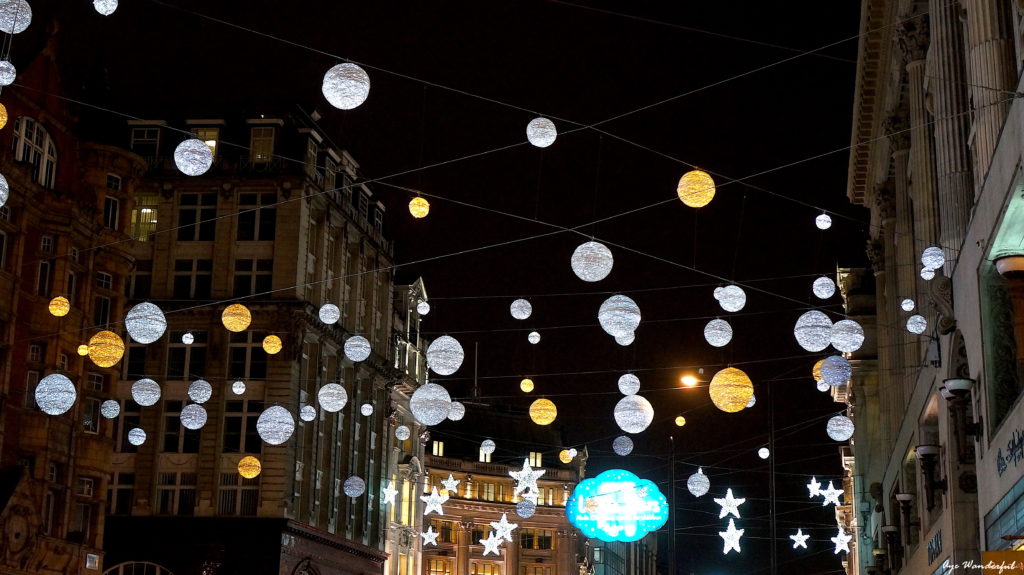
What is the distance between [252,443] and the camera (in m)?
47.7

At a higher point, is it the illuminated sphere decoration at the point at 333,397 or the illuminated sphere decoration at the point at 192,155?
the illuminated sphere decoration at the point at 192,155

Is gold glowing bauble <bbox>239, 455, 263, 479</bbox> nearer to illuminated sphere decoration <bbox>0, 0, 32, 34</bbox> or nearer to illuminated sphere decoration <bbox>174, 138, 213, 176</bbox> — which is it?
illuminated sphere decoration <bbox>174, 138, 213, 176</bbox>

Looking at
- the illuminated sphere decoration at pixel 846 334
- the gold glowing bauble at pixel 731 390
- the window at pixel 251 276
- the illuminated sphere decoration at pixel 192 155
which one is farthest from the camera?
the window at pixel 251 276

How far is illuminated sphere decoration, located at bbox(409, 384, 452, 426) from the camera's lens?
24375 millimetres

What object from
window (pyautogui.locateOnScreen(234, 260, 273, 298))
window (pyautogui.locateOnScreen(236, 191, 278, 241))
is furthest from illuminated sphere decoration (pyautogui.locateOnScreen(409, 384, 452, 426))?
window (pyautogui.locateOnScreen(236, 191, 278, 241))

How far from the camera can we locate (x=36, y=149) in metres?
34.7

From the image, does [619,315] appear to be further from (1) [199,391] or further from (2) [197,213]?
(2) [197,213]

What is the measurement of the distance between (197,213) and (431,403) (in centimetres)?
2802

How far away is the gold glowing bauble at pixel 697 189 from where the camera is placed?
62.4 feet

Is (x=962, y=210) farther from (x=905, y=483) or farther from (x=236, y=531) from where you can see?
(x=236, y=531)

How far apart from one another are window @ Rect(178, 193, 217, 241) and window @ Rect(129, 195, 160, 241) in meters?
1.03

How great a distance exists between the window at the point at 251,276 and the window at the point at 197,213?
1808 millimetres

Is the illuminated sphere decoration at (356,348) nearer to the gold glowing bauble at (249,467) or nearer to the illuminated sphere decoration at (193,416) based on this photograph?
the illuminated sphere decoration at (193,416)

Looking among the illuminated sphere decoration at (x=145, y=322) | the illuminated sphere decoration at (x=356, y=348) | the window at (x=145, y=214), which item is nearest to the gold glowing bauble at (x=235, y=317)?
the illuminated sphere decoration at (x=356, y=348)
